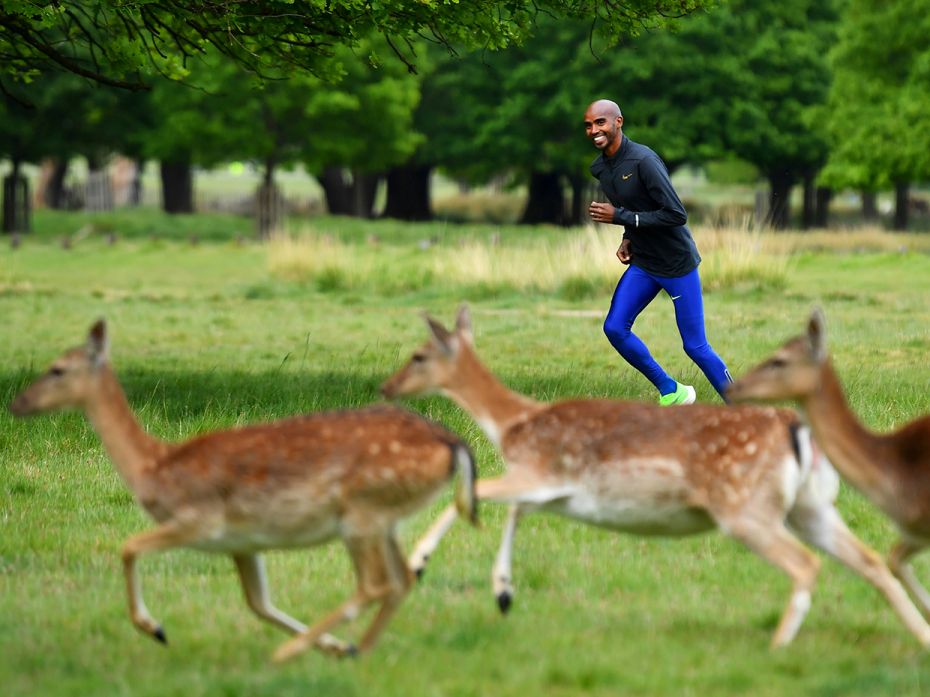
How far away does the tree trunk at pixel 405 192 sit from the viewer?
197 feet

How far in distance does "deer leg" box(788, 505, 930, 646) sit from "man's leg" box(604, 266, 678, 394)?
452 cm

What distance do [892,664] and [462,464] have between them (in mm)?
1818

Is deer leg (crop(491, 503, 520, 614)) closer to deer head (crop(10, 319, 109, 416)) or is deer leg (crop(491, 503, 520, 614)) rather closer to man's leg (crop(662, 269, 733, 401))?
deer head (crop(10, 319, 109, 416))

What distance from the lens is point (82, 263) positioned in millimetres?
39094

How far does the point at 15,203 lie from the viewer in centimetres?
4950

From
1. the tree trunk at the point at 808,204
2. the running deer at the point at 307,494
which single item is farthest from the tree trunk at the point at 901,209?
the running deer at the point at 307,494

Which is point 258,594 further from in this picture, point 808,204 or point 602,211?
point 808,204

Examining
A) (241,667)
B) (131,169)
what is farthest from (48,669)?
(131,169)

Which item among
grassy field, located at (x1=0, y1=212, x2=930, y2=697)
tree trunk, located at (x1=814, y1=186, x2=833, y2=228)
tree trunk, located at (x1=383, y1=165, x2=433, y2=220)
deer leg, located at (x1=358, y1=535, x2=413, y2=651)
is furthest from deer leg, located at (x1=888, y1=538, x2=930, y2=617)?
tree trunk, located at (x1=383, y1=165, x2=433, y2=220)

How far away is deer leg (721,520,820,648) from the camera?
6250 mm

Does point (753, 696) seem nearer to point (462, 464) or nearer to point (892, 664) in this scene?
point (892, 664)

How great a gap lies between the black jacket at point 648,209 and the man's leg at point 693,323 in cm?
8

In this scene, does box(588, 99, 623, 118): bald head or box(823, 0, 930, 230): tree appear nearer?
box(588, 99, 623, 118): bald head

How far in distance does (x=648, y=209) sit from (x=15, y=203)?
4157 cm
